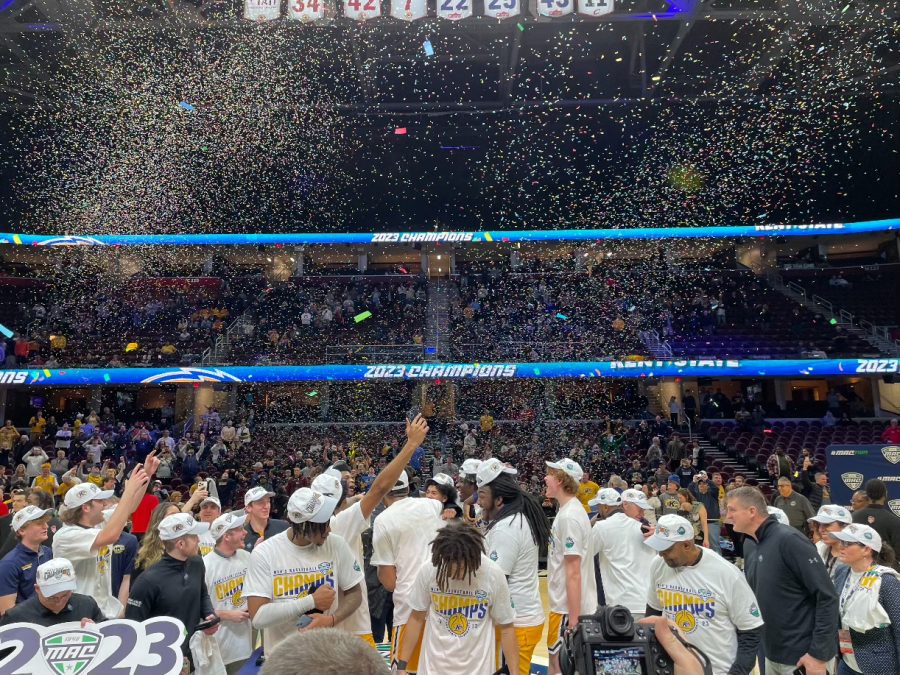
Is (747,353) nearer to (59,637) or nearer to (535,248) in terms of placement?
(535,248)

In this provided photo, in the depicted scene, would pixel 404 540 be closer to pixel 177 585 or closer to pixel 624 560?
pixel 177 585

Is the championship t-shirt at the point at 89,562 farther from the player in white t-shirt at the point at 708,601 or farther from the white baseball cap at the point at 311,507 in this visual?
the player in white t-shirt at the point at 708,601

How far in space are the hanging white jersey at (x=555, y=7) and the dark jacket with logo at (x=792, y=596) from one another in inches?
635

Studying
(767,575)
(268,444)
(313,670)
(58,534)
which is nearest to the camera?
(313,670)

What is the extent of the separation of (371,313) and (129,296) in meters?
9.19

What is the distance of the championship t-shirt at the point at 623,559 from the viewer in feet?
15.5

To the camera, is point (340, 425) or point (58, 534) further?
point (340, 425)

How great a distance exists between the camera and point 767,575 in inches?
141

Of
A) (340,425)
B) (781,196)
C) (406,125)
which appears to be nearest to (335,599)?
(340,425)

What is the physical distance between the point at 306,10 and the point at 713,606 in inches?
685

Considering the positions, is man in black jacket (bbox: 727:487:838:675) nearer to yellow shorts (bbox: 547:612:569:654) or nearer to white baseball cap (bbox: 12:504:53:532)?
yellow shorts (bbox: 547:612:569:654)

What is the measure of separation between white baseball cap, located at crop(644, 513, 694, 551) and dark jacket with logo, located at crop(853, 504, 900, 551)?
11.9 feet

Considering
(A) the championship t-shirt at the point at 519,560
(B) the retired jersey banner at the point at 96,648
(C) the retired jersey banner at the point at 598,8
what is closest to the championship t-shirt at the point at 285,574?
(B) the retired jersey banner at the point at 96,648

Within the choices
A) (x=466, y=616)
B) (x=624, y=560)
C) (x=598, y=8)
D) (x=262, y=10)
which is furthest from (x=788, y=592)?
(x=262, y=10)
